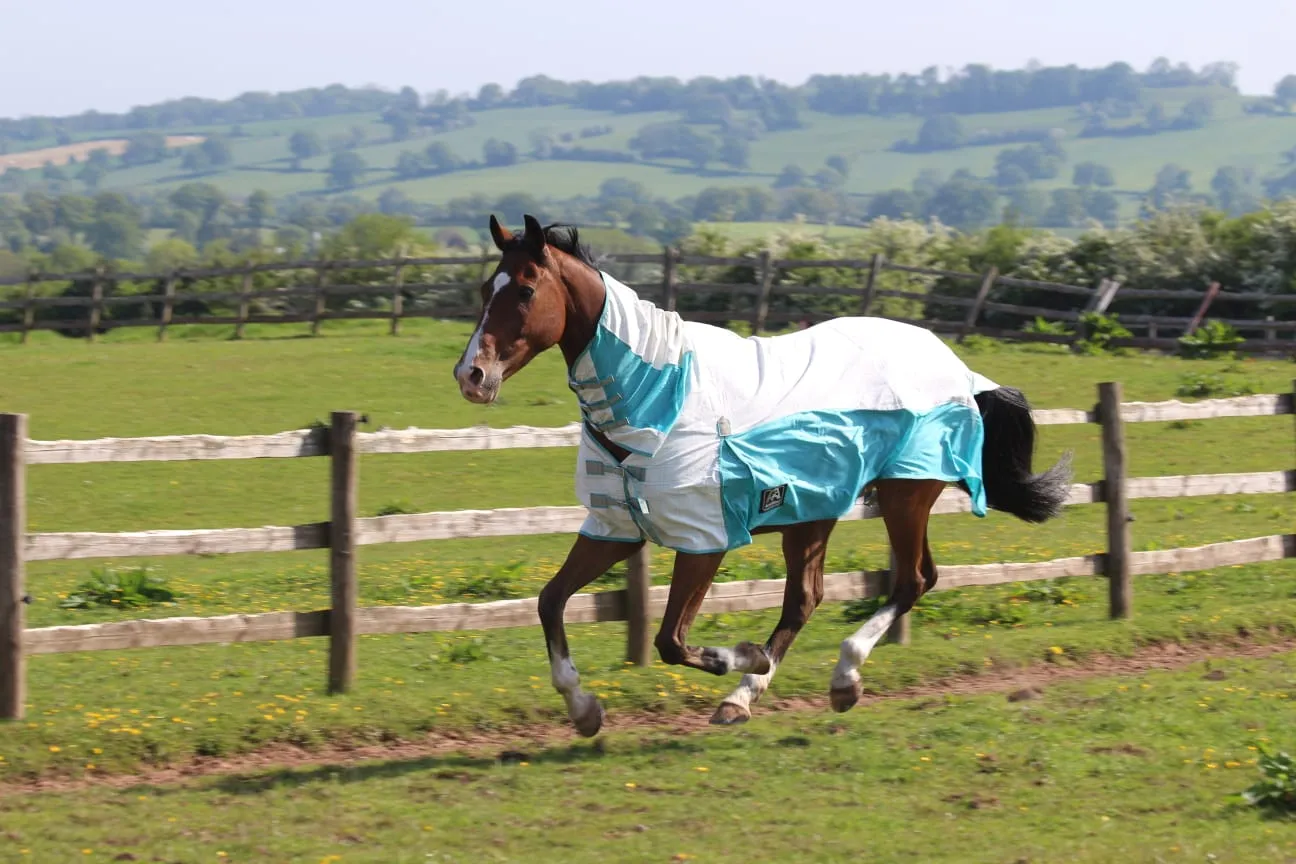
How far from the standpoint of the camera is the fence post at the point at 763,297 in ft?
90.2

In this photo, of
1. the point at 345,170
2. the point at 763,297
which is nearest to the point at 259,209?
the point at 345,170

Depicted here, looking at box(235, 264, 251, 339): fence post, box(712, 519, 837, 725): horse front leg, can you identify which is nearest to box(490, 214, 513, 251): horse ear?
box(712, 519, 837, 725): horse front leg

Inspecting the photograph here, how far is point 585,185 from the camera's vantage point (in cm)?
16762

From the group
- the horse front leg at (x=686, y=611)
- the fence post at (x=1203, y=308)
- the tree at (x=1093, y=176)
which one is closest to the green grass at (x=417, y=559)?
the horse front leg at (x=686, y=611)

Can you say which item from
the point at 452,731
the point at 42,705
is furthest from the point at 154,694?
the point at 452,731

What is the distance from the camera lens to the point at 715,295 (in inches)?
1219

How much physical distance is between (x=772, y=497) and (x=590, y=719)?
122cm

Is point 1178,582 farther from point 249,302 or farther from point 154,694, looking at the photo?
point 249,302

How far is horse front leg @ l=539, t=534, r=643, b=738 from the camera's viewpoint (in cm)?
650

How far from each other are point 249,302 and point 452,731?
24762 millimetres

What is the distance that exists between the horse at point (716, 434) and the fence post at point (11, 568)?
85.9 inches

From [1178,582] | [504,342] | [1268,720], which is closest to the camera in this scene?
[504,342]

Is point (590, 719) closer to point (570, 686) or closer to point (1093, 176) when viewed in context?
point (570, 686)

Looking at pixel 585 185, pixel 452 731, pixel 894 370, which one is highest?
pixel 585 185
